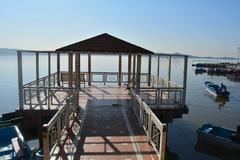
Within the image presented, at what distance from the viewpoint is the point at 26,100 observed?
10273mm

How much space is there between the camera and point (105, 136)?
23.4ft

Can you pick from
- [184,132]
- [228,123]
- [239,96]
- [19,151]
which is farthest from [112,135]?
[239,96]

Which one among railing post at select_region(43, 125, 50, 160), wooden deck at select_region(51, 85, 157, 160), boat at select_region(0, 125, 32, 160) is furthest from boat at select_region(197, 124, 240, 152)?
railing post at select_region(43, 125, 50, 160)

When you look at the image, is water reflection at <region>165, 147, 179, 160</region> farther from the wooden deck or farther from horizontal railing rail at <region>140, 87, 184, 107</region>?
the wooden deck

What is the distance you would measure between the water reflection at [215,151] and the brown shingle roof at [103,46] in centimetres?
568

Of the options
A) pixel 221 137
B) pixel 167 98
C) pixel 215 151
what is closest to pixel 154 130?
pixel 167 98

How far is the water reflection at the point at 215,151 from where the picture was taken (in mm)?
11741

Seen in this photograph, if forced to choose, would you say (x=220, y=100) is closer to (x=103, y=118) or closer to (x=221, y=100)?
(x=221, y=100)

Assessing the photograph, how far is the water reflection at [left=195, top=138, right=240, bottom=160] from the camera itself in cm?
1174

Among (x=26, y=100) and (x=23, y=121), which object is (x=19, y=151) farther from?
(x=26, y=100)

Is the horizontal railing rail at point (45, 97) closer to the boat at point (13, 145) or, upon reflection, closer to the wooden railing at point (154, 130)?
the boat at point (13, 145)

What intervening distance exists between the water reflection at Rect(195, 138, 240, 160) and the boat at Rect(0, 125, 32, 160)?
834 centimetres

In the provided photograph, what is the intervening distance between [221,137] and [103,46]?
23.0 ft

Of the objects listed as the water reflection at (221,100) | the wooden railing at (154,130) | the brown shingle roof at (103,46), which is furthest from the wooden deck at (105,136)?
the water reflection at (221,100)
